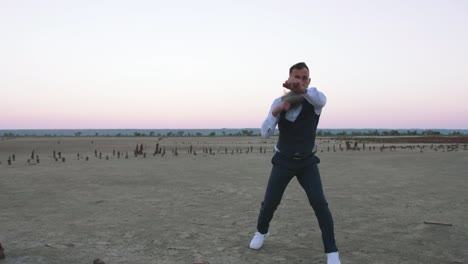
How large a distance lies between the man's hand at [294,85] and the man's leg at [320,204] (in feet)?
3.07

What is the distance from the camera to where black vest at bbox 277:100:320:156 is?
464 centimetres

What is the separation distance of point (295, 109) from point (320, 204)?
113 centimetres

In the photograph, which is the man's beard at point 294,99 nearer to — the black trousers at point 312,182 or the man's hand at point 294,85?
the man's hand at point 294,85

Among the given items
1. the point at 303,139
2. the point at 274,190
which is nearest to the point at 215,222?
the point at 274,190

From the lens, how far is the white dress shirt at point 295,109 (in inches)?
175

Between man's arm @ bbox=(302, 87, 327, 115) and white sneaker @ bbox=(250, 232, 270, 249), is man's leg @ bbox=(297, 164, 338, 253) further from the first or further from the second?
white sneaker @ bbox=(250, 232, 270, 249)

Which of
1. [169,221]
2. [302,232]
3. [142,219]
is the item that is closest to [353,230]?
[302,232]

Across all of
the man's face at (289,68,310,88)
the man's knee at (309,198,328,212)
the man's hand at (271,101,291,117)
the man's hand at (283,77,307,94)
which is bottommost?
the man's knee at (309,198,328,212)

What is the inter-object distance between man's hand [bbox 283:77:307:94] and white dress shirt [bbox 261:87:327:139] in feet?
0.33

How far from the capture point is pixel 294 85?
14.2 feet

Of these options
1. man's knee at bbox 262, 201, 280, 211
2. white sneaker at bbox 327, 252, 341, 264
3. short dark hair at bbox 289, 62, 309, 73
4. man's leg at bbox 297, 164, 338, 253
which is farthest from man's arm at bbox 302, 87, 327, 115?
white sneaker at bbox 327, 252, 341, 264

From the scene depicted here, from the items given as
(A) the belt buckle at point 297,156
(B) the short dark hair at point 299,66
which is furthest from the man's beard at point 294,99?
(A) the belt buckle at point 297,156

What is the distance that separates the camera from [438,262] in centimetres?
479

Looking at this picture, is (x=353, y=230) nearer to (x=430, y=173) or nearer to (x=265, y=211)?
(x=265, y=211)
